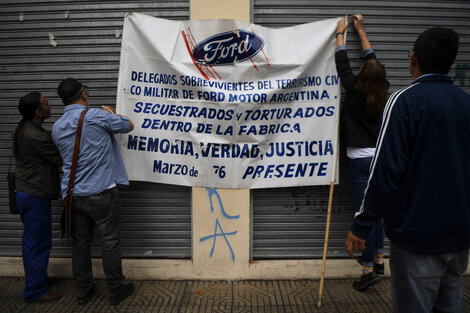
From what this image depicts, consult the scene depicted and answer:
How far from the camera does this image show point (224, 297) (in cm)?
364

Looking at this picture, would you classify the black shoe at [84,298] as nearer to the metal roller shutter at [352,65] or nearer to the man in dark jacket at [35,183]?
the man in dark jacket at [35,183]

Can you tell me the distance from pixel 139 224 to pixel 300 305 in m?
2.06

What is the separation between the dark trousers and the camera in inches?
132

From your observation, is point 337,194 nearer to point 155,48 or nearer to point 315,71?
point 315,71

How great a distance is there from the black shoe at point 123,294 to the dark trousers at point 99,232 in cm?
5

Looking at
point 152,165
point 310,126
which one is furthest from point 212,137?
point 310,126

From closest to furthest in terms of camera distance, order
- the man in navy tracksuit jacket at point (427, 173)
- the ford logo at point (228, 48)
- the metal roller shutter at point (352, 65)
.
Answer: the man in navy tracksuit jacket at point (427, 173) < the ford logo at point (228, 48) < the metal roller shutter at point (352, 65)

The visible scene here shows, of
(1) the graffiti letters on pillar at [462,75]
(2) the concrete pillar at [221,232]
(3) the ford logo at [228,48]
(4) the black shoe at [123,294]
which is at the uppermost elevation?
(3) the ford logo at [228,48]

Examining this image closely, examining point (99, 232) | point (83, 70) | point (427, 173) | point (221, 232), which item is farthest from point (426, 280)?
point (83, 70)

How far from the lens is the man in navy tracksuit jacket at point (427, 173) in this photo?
1882 mm

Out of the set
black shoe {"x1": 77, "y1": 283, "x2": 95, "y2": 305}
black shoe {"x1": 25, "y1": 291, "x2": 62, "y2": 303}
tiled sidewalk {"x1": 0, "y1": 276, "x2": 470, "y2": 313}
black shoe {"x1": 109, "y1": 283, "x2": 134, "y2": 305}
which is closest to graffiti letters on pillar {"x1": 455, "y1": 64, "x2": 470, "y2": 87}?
tiled sidewalk {"x1": 0, "y1": 276, "x2": 470, "y2": 313}

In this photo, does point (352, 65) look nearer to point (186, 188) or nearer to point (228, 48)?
point (228, 48)

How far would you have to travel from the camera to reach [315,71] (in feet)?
11.9

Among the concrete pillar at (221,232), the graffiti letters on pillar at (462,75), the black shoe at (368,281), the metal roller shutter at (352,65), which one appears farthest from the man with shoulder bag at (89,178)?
the graffiti letters on pillar at (462,75)
